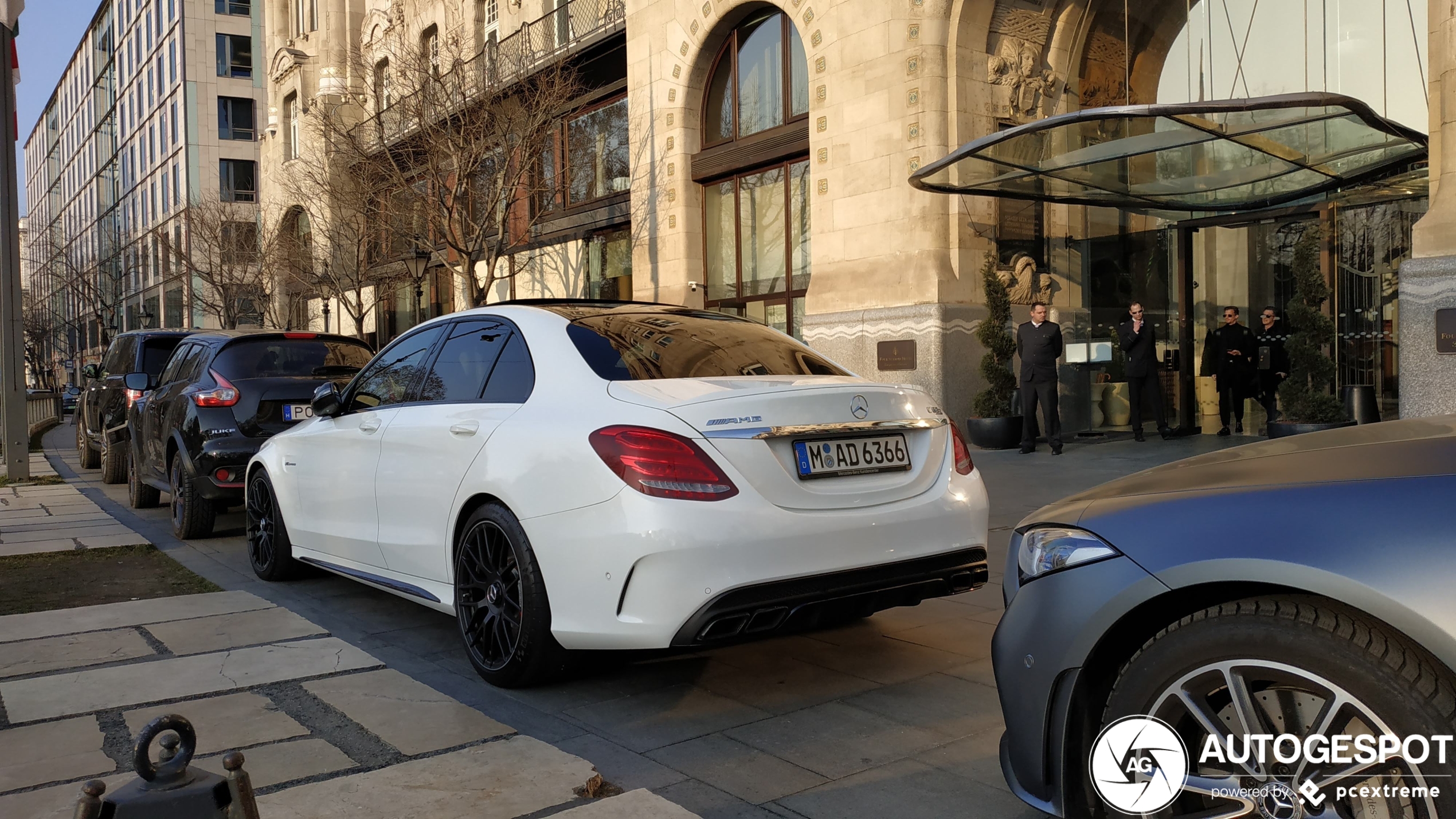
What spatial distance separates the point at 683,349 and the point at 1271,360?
1187 cm

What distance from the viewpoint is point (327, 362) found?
902cm

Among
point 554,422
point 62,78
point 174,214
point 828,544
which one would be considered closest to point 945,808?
point 828,544

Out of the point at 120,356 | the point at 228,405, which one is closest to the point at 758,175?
the point at 120,356

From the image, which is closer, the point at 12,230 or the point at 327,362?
the point at 327,362

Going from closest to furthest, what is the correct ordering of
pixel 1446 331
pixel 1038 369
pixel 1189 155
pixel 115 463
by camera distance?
pixel 1446 331 → pixel 1189 155 → pixel 115 463 → pixel 1038 369

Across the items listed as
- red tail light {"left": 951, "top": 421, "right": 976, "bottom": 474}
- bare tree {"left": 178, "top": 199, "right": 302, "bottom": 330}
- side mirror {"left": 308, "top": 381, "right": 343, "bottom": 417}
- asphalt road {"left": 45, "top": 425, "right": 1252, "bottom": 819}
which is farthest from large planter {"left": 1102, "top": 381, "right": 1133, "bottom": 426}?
bare tree {"left": 178, "top": 199, "right": 302, "bottom": 330}

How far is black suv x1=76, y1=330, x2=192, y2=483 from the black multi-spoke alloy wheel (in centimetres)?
851

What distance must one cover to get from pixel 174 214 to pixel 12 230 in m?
47.1

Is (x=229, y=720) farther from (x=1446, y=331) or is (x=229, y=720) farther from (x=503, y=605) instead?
(x=1446, y=331)

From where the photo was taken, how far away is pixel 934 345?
14.2 m

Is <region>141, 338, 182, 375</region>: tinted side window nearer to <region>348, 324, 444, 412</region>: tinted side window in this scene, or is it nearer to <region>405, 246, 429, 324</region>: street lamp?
<region>405, 246, 429, 324</region>: street lamp

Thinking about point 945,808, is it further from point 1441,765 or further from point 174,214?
point 174,214

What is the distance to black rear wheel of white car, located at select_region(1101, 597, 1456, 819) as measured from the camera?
2.04 m

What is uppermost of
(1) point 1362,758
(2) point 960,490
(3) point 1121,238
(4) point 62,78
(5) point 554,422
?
(4) point 62,78
